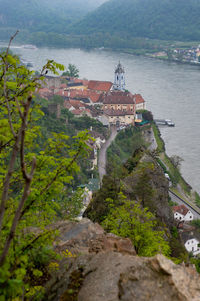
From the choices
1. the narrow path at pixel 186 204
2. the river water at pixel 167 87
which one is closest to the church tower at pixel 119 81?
the river water at pixel 167 87

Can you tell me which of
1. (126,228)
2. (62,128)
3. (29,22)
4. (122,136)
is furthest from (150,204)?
(29,22)

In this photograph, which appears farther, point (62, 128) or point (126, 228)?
point (62, 128)

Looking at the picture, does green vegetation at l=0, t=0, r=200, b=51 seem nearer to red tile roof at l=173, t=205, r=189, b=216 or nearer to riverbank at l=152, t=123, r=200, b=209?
riverbank at l=152, t=123, r=200, b=209

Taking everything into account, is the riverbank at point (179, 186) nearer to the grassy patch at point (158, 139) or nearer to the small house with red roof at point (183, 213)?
the small house with red roof at point (183, 213)

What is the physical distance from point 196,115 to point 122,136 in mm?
9339

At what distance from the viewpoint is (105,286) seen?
14.1ft

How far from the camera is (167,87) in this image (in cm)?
5128

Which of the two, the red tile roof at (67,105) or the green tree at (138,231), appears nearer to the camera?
the green tree at (138,231)

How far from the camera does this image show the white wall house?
66.3 ft

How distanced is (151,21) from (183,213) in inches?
3732

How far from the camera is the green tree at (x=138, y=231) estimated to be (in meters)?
8.27

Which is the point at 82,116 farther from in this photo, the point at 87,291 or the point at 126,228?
the point at 87,291

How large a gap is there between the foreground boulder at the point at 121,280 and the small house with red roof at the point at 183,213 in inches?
717

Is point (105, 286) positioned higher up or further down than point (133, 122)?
higher up
